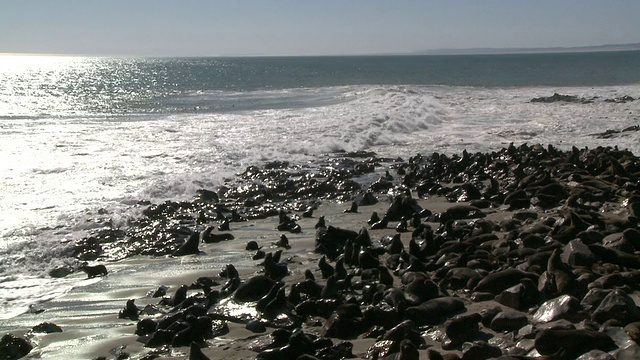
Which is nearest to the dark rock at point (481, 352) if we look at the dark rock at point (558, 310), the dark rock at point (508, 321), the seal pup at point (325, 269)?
the dark rock at point (508, 321)

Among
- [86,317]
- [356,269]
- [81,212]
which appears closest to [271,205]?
[81,212]

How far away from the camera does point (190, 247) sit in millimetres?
8656

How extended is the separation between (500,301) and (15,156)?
14889mm

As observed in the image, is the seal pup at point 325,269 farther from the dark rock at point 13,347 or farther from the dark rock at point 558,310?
the dark rock at point 13,347

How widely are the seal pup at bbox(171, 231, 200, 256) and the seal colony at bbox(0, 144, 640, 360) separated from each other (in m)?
0.02

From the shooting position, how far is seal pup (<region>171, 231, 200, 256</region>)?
861 centimetres

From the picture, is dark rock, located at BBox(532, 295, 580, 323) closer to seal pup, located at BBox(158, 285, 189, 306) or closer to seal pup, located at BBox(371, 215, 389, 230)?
seal pup, located at BBox(158, 285, 189, 306)

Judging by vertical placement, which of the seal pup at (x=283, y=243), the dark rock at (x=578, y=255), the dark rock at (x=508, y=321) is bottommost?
the seal pup at (x=283, y=243)

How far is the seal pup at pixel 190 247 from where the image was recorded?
28.2 feet

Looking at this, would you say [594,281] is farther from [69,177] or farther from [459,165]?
[69,177]

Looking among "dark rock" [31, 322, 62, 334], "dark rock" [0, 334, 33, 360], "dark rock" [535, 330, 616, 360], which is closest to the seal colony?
"dark rock" [535, 330, 616, 360]

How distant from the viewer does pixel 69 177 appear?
13867mm

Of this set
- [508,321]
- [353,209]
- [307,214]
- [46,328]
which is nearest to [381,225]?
[353,209]

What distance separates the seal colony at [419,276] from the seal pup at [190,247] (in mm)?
20
